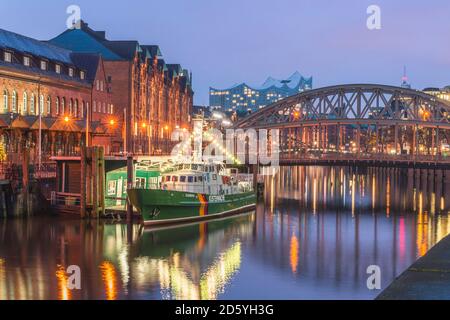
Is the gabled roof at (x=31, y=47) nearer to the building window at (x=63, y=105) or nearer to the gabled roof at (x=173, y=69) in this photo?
the building window at (x=63, y=105)

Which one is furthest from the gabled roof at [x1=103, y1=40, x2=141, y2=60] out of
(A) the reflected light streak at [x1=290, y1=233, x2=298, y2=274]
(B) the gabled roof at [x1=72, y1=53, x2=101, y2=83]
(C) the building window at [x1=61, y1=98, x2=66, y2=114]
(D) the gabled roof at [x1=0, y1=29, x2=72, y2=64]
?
(A) the reflected light streak at [x1=290, y1=233, x2=298, y2=274]

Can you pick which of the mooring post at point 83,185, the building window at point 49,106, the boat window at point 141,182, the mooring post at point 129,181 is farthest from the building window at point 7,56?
the mooring post at point 129,181

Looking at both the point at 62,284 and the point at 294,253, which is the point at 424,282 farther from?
the point at 294,253

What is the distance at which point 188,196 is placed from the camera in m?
51.4

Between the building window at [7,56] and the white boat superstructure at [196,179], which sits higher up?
the building window at [7,56]

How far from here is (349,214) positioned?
6378 centimetres

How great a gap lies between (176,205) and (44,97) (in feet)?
86.5

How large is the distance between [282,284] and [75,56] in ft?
189

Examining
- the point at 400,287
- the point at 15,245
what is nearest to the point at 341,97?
the point at 15,245

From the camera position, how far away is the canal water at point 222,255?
3119cm

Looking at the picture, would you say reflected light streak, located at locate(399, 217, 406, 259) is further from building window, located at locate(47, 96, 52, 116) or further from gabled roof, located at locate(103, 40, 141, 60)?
gabled roof, located at locate(103, 40, 141, 60)

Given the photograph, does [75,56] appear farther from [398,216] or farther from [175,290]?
[175,290]

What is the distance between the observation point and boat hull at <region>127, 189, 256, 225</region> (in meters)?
47.9

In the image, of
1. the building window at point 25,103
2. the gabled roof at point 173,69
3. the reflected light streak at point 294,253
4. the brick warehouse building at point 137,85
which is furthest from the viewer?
the gabled roof at point 173,69
